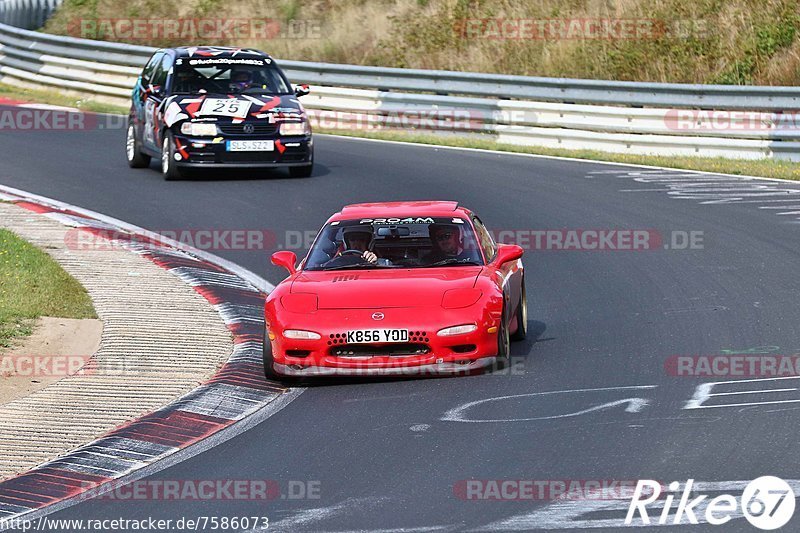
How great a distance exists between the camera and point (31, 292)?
12.4 m

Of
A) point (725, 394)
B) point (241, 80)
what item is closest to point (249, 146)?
point (241, 80)

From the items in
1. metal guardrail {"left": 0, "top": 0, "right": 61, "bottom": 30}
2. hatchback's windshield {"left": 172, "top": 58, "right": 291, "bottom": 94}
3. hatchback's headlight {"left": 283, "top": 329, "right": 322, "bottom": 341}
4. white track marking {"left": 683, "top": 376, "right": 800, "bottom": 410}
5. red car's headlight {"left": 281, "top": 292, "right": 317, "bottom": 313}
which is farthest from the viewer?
metal guardrail {"left": 0, "top": 0, "right": 61, "bottom": 30}


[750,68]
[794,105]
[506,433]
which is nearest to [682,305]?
[506,433]

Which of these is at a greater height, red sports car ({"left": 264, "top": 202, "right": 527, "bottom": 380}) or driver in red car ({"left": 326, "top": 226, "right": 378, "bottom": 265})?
driver in red car ({"left": 326, "top": 226, "right": 378, "bottom": 265})

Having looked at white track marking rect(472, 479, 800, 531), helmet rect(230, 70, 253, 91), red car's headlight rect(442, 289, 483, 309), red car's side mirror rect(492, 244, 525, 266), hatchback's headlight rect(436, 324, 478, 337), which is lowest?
white track marking rect(472, 479, 800, 531)

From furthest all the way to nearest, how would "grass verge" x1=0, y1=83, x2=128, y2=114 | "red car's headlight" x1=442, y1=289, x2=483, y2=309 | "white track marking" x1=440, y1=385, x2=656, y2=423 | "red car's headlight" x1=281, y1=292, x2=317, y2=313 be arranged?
"grass verge" x1=0, y1=83, x2=128, y2=114
"red car's headlight" x1=281, y1=292, x2=317, y2=313
"red car's headlight" x1=442, y1=289, x2=483, y2=309
"white track marking" x1=440, y1=385, x2=656, y2=423

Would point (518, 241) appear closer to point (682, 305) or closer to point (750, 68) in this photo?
point (682, 305)

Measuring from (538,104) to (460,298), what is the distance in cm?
1416

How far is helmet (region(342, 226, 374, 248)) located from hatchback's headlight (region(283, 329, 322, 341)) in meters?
1.45

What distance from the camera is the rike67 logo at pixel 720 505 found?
6539 mm

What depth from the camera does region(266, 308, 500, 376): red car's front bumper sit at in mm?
9992

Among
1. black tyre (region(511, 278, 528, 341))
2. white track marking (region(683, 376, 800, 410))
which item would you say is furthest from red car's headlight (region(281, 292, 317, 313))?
white track marking (region(683, 376, 800, 410))

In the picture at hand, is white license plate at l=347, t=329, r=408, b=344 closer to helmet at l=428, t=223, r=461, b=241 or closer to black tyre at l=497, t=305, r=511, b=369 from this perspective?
black tyre at l=497, t=305, r=511, b=369

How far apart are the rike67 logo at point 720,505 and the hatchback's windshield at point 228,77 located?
14.3m
